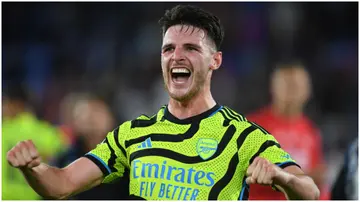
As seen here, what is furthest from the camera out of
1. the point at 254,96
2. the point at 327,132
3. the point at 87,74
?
the point at 87,74

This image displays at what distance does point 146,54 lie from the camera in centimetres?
1530

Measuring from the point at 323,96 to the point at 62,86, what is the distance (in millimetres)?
4819

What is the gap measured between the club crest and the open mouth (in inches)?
13.6

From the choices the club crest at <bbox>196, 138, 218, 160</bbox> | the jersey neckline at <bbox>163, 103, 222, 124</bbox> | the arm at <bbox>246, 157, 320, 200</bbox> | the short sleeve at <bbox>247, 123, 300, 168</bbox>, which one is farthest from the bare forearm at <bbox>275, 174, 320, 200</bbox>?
the jersey neckline at <bbox>163, 103, 222, 124</bbox>

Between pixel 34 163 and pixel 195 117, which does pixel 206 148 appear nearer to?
pixel 195 117

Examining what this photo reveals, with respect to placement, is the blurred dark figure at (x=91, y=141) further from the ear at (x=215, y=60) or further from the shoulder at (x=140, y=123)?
the ear at (x=215, y=60)

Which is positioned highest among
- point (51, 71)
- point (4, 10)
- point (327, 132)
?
point (4, 10)

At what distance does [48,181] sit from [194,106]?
0.83 metres

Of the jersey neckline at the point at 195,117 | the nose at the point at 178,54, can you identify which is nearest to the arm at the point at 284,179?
the jersey neckline at the point at 195,117

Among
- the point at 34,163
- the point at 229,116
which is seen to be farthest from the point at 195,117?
the point at 34,163

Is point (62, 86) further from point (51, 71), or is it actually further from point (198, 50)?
point (198, 50)

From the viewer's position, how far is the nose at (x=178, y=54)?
3906 mm

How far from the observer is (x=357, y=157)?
17.3 ft

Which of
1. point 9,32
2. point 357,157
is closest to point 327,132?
point 357,157
